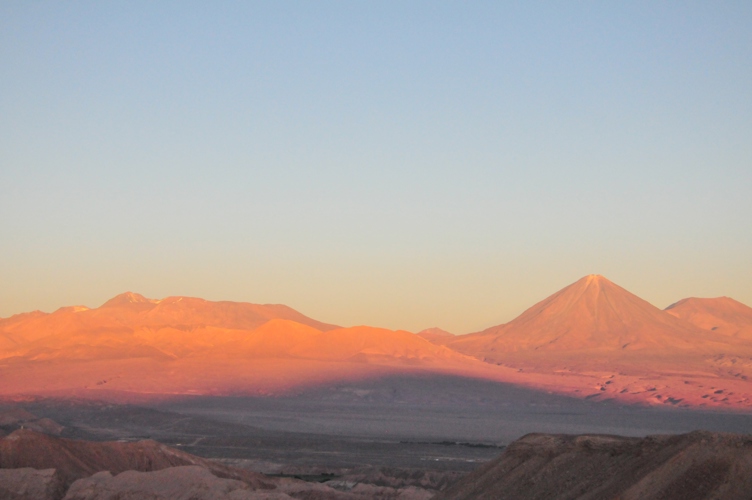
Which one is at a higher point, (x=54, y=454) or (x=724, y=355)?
(x=724, y=355)

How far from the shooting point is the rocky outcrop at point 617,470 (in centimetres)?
2155

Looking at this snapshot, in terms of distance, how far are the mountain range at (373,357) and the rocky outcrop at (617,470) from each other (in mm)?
79996

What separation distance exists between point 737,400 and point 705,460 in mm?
92608

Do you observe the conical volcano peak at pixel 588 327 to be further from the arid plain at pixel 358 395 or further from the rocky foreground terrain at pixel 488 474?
the rocky foreground terrain at pixel 488 474

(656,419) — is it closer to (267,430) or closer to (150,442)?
(267,430)

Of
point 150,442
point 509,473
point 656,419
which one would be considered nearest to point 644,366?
point 656,419

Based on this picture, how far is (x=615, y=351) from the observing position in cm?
15612

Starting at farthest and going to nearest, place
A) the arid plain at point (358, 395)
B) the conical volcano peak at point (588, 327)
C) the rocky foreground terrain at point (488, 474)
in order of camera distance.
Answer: the conical volcano peak at point (588, 327) < the arid plain at point (358, 395) < the rocky foreground terrain at point (488, 474)

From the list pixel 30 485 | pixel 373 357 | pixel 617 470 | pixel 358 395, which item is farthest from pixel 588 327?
pixel 617 470

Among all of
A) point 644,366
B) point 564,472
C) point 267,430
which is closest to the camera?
point 564,472

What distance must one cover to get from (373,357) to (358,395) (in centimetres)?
2147

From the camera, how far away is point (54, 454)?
1647 inches

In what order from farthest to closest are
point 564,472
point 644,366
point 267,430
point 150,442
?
1. point 644,366
2. point 267,430
3. point 150,442
4. point 564,472

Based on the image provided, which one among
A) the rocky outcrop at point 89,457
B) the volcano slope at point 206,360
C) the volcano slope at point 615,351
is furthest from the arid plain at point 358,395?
the volcano slope at point 615,351
